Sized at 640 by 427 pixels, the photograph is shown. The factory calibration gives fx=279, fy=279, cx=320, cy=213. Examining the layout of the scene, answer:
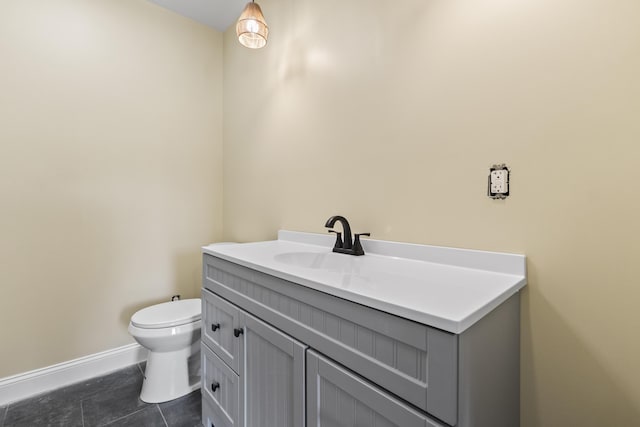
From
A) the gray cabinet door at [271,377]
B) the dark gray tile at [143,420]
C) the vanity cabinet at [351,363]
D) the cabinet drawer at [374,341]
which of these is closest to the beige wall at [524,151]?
the vanity cabinet at [351,363]

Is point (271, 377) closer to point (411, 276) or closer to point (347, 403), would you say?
point (347, 403)

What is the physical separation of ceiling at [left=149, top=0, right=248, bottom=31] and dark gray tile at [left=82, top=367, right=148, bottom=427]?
106 inches

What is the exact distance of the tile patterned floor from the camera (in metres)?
1.47

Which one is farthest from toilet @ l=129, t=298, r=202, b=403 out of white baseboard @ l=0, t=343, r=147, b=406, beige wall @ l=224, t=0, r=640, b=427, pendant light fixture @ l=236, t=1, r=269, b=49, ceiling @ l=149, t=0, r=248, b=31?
ceiling @ l=149, t=0, r=248, b=31

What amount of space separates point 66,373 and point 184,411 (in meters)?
0.89

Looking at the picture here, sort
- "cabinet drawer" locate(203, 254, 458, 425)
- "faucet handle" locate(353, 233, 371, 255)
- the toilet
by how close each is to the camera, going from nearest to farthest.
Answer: "cabinet drawer" locate(203, 254, 458, 425), "faucet handle" locate(353, 233, 371, 255), the toilet

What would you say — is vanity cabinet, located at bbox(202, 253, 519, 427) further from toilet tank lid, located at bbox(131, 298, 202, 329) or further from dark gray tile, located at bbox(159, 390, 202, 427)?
toilet tank lid, located at bbox(131, 298, 202, 329)

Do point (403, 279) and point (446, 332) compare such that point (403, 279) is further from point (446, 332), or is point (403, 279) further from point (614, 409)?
point (614, 409)

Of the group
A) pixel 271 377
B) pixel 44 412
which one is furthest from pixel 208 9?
pixel 44 412

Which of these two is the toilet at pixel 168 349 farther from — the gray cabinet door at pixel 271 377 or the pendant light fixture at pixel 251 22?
the pendant light fixture at pixel 251 22

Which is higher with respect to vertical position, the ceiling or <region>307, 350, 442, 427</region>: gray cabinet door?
the ceiling

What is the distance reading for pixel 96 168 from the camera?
1.89m

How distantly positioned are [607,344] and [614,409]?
6.7 inches

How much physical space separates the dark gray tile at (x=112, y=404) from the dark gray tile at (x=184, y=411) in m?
0.16
